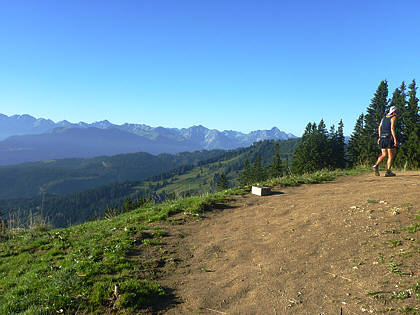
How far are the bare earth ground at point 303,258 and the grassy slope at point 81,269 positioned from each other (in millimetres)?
910

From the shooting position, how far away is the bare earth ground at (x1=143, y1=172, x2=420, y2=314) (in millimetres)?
4742

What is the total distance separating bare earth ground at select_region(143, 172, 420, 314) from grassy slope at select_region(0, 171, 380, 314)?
91 centimetres

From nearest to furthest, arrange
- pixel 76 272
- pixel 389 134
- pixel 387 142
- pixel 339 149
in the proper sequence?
pixel 76 272
pixel 389 134
pixel 387 142
pixel 339 149

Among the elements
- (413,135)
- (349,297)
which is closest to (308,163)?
(413,135)

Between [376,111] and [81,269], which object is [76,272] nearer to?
[81,269]

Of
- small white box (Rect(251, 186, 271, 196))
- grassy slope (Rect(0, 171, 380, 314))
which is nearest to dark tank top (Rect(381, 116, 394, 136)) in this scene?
small white box (Rect(251, 186, 271, 196))

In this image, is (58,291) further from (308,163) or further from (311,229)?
(308,163)

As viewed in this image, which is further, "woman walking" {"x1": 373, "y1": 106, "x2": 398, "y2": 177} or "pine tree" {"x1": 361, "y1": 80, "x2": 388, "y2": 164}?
"pine tree" {"x1": 361, "y1": 80, "x2": 388, "y2": 164}

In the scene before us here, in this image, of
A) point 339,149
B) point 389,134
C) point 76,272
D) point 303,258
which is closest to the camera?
point 303,258

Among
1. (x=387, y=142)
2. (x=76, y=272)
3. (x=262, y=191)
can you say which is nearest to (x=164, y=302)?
(x=76, y=272)

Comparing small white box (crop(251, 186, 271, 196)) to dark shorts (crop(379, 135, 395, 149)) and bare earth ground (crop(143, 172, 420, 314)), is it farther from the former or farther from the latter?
dark shorts (crop(379, 135, 395, 149))

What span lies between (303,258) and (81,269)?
5.88 metres

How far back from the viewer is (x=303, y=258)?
6285mm

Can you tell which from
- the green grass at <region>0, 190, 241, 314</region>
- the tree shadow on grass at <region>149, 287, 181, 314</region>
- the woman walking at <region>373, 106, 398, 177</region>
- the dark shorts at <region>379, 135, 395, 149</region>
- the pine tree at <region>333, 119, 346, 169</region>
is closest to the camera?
the tree shadow on grass at <region>149, 287, 181, 314</region>
